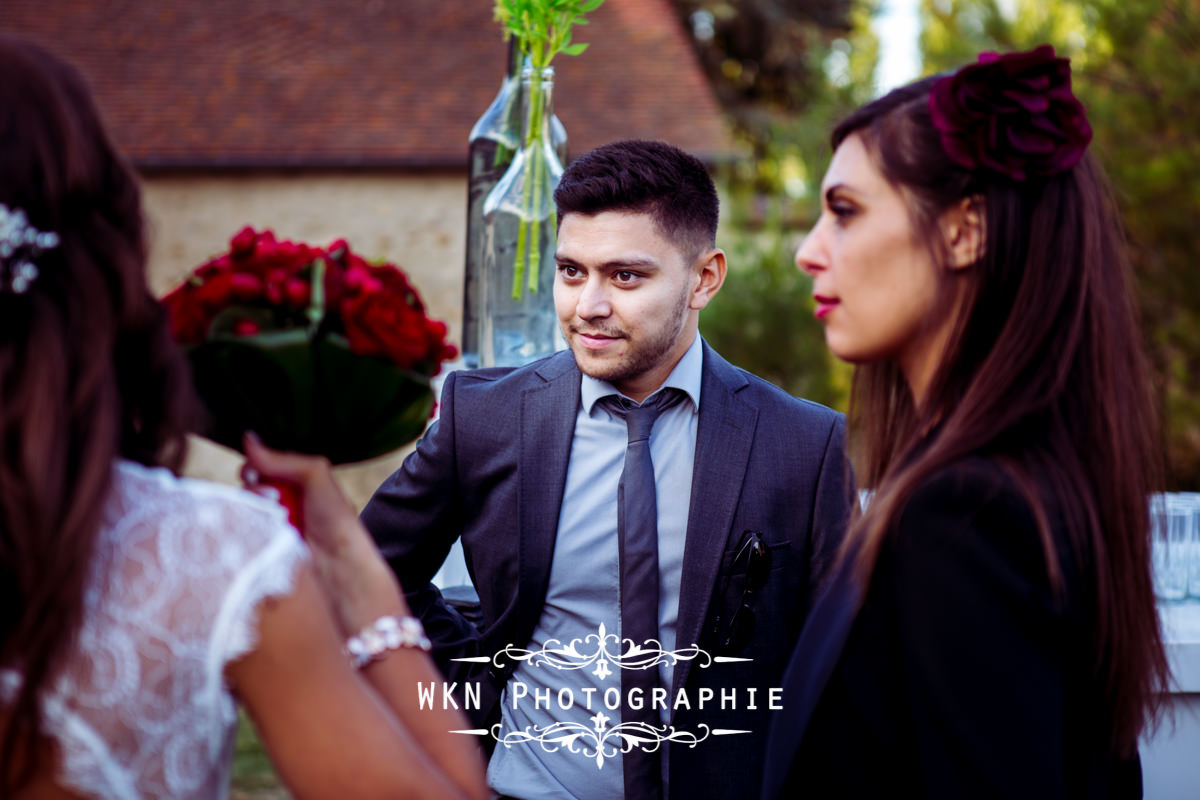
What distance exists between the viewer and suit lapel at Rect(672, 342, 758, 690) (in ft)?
8.81

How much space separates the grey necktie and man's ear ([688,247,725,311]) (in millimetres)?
399

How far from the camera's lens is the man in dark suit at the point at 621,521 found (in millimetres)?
2648

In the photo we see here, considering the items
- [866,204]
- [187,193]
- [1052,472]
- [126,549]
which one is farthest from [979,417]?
[187,193]

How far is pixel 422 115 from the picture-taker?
1788 centimetres

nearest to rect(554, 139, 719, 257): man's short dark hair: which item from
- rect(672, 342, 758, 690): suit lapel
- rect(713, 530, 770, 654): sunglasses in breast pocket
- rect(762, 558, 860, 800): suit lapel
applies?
rect(672, 342, 758, 690): suit lapel

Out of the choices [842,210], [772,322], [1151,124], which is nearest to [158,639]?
[842,210]

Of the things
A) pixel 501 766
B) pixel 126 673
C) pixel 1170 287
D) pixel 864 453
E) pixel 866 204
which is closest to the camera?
pixel 126 673

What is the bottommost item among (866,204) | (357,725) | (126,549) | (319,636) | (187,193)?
(357,725)

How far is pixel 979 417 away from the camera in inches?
63.6

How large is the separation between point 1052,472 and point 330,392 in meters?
1.01

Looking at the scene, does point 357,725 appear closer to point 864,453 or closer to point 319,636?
point 319,636

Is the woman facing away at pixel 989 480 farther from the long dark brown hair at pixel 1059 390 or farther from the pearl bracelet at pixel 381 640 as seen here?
the pearl bracelet at pixel 381 640

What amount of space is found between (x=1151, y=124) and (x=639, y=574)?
412 inches

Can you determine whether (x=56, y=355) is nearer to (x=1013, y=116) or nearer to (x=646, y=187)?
(x=1013, y=116)
